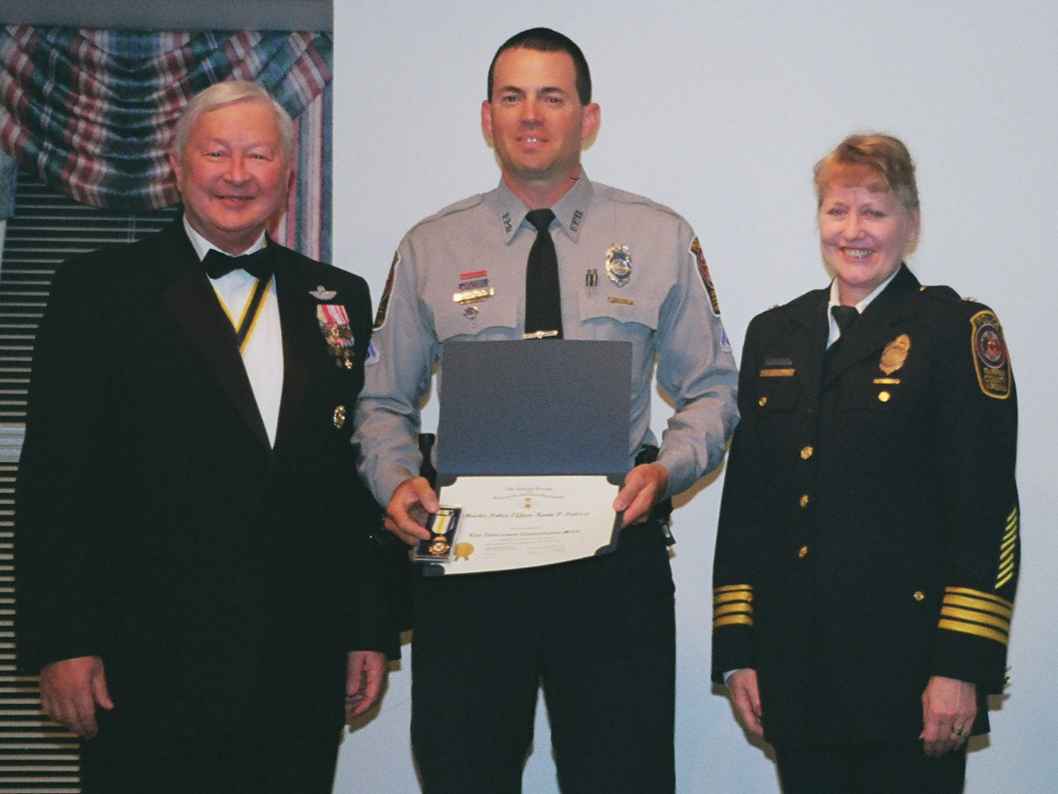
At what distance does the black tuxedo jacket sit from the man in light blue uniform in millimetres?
218

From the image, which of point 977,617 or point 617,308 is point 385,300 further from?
point 977,617

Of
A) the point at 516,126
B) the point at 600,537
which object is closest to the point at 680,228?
the point at 516,126

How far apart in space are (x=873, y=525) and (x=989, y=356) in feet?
1.42

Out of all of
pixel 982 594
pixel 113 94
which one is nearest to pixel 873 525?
pixel 982 594

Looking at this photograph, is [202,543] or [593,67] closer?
[202,543]

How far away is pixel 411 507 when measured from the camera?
2332 millimetres

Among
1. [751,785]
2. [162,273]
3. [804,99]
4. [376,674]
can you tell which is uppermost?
[804,99]

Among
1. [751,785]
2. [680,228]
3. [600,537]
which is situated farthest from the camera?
[751,785]

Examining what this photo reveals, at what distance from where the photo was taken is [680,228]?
2670 millimetres

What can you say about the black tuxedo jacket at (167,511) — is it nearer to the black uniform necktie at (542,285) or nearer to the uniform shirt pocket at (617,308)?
the black uniform necktie at (542,285)

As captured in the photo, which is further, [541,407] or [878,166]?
[878,166]

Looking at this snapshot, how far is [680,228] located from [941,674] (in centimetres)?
113

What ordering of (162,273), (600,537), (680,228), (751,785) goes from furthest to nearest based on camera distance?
1. (751,785)
2. (680,228)
3. (162,273)
4. (600,537)

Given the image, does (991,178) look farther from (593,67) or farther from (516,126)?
(516,126)
